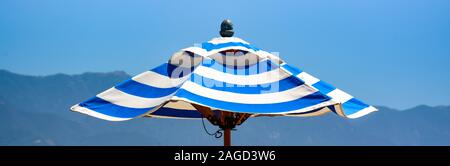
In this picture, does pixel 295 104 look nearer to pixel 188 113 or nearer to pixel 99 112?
pixel 99 112

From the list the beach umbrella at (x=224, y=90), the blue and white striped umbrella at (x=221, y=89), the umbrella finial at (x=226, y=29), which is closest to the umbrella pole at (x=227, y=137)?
the beach umbrella at (x=224, y=90)

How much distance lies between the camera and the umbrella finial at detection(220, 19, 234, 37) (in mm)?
7352

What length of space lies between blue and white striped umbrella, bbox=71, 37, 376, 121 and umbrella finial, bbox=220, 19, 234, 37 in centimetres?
21

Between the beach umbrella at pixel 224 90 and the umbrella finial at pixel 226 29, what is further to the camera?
the umbrella finial at pixel 226 29

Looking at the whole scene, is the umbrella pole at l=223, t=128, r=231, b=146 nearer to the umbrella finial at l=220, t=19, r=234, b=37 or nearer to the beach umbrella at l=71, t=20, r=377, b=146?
the beach umbrella at l=71, t=20, r=377, b=146

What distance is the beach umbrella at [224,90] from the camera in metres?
5.92

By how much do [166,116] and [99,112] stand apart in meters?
2.42

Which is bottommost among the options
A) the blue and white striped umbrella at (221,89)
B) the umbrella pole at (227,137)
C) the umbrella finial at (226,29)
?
the umbrella pole at (227,137)

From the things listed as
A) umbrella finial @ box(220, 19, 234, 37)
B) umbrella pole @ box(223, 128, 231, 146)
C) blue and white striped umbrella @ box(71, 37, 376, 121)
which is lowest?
umbrella pole @ box(223, 128, 231, 146)

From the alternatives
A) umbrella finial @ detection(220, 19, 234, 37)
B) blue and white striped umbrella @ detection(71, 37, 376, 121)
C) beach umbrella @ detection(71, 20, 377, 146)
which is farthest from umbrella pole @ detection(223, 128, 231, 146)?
umbrella finial @ detection(220, 19, 234, 37)

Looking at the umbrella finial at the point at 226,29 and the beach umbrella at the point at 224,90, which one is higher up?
the umbrella finial at the point at 226,29

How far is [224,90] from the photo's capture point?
6.11m

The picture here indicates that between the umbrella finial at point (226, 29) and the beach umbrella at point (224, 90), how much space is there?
0.33 ft

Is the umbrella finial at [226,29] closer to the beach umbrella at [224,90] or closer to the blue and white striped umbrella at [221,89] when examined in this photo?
the beach umbrella at [224,90]
